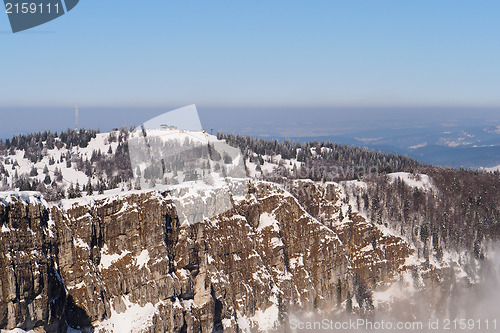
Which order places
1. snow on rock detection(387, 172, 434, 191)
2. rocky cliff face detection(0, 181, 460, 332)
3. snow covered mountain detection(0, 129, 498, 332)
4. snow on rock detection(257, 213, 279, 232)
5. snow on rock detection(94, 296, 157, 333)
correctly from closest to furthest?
rocky cliff face detection(0, 181, 460, 332), snow covered mountain detection(0, 129, 498, 332), snow on rock detection(94, 296, 157, 333), snow on rock detection(257, 213, 279, 232), snow on rock detection(387, 172, 434, 191)

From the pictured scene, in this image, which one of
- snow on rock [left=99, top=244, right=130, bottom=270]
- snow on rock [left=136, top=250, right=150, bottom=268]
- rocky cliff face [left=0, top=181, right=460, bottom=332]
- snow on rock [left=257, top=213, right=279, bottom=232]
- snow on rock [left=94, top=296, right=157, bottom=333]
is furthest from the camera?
snow on rock [left=257, top=213, right=279, bottom=232]

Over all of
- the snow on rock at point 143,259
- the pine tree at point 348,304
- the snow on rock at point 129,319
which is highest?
the snow on rock at point 143,259

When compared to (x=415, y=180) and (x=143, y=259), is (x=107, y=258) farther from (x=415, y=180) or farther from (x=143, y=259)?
(x=415, y=180)

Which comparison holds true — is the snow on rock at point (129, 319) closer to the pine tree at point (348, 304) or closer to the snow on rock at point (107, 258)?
the snow on rock at point (107, 258)

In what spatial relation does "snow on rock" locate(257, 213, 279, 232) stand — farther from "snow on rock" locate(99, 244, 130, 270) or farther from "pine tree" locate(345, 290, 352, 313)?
"snow on rock" locate(99, 244, 130, 270)

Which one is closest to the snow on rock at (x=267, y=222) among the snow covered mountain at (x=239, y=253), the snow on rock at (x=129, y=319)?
the snow covered mountain at (x=239, y=253)

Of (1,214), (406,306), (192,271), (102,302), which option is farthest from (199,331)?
(406,306)

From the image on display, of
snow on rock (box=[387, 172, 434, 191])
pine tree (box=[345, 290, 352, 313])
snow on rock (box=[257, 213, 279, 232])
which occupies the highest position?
snow on rock (box=[387, 172, 434, 191])

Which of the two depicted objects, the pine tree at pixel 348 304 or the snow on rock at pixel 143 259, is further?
the pine tree at pixel 348 304

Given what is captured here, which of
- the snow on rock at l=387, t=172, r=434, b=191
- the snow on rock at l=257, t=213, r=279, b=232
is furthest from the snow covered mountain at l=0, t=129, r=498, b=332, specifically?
the snow on rock at l=387, t=172, r=434, b=191

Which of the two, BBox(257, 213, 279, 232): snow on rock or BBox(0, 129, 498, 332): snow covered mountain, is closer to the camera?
BBox(0, 129, 498, 332): snow covered mountain

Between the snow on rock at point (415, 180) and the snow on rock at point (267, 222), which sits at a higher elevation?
the snow on rock at point (415, 180)

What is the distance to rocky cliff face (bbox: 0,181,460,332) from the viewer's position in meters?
89.7

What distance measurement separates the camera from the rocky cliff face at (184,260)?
294 feet
